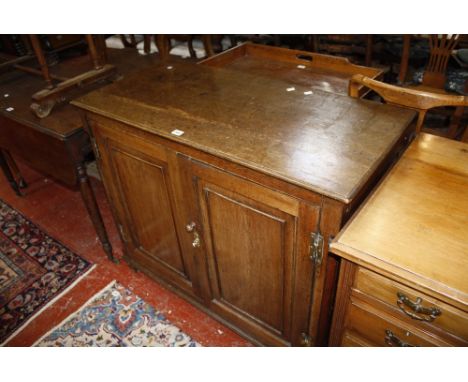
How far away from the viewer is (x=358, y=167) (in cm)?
102

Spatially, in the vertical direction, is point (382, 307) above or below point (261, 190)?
below

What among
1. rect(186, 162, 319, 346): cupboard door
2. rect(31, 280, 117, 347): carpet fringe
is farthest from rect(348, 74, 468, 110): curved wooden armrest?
rect(31, 280, 117, 347): carpet fringe

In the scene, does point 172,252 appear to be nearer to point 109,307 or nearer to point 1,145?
point 109,307

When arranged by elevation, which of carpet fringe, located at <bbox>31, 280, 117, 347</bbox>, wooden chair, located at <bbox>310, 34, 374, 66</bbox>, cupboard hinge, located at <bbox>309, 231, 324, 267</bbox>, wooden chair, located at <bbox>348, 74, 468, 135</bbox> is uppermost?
wooden chair, located at <bbox>348, 74, 468, 135</bbox>

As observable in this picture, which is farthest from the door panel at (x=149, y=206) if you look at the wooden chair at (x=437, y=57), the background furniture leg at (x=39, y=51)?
the wooden chair at (x=437, y=57)

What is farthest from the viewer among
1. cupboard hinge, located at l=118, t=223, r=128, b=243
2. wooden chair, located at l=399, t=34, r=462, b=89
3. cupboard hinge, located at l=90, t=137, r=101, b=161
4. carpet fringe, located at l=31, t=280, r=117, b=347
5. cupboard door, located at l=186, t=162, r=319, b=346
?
wooden chair, located at l=399, t=34, r=462, b=89

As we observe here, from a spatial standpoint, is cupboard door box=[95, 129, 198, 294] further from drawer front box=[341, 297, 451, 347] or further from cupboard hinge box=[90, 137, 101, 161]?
drawer front box=[341, 297, 451, 347]

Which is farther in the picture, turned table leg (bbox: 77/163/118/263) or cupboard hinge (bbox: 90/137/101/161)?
turned table leg (bbox: 77/163/118/263)

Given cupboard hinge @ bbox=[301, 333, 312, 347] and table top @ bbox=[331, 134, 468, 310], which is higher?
table top @ bbox=[331, 134, 468, 310]

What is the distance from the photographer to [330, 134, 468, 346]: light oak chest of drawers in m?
0.87

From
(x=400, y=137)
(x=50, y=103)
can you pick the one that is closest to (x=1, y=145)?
(x=50, y=103)

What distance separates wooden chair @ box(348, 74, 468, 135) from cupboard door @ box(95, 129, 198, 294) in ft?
2.58

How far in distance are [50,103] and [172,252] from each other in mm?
940

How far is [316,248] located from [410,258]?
272 millimetres
